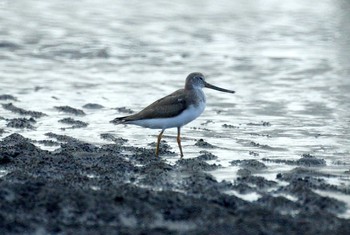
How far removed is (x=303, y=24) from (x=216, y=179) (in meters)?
21.6

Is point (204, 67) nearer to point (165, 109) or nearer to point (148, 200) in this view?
point (165, 109)

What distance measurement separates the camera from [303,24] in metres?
32.7

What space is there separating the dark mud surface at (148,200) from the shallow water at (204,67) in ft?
2.45

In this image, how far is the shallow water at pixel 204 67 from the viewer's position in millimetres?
15242

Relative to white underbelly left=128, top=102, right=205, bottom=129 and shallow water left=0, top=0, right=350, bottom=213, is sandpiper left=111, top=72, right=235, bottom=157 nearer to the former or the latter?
white underbelly left=128, top=102, right=205, bottom=129

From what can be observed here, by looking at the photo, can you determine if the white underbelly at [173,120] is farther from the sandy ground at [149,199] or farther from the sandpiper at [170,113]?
the sandy ground at [149,199]

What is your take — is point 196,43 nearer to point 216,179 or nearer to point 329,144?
point 329,144

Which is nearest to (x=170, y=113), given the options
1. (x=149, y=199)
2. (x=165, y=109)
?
(x=165, y=109)

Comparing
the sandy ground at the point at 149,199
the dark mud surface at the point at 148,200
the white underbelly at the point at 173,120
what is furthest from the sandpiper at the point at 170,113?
the dark mud surface at the point at 148,200

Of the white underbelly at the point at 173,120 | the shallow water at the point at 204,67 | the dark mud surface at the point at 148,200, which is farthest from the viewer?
the shallow water at the point at 204,67

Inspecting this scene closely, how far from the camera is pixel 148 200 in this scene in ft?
34.0

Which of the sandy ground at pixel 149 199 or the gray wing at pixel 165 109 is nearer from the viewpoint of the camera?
the sandy ground at pixel 149 199

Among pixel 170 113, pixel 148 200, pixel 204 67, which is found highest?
pixel 170 113

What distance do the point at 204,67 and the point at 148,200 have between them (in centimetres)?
1391
